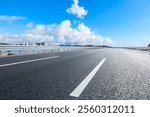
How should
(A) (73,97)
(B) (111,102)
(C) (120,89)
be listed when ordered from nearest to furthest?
(B) (111,102) → (A) (73,97) → (C) (120,89)

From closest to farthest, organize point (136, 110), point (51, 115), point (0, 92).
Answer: point (51, 115)
point (136, 110)
point (0, 92)

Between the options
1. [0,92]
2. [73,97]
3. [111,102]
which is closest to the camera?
[111,102]

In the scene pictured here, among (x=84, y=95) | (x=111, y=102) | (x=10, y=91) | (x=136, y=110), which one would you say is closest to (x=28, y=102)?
(x=10, y=91)

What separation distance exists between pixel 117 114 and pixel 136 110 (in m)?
0.40

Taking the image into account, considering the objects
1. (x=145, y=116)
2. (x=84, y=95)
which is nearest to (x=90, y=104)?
(x=84, y=95)

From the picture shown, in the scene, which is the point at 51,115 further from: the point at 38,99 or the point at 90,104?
the point at 90,104

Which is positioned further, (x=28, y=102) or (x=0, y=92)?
(x=0, y=92)

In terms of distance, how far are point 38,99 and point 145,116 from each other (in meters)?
2.06

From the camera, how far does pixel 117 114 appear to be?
2.43m

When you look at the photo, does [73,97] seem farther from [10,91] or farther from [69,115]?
[10,91]

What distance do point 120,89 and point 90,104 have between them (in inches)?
49.0

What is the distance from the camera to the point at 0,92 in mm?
3143

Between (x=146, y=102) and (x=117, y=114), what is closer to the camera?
(x=117, y=114)

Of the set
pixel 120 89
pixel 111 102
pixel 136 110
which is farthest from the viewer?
pixel 120 89
